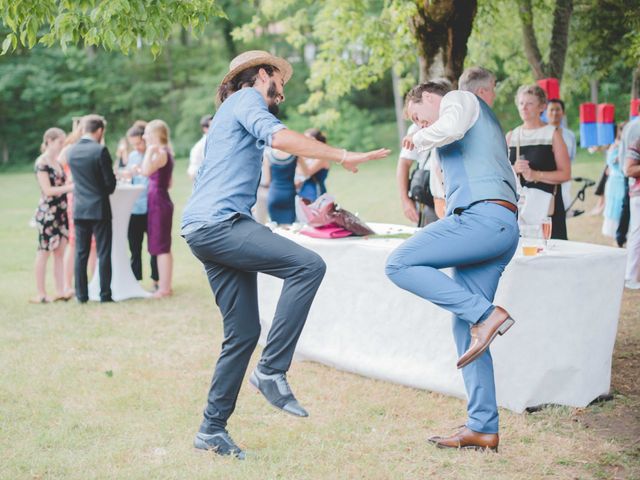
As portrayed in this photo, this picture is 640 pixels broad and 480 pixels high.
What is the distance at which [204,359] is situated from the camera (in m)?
6.52

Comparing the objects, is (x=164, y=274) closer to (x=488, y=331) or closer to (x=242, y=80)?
(x=242, y=80)

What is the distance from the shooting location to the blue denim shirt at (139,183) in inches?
380

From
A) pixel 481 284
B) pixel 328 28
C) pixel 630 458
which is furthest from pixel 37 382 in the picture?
pixel 328 28

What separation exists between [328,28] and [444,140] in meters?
13.0

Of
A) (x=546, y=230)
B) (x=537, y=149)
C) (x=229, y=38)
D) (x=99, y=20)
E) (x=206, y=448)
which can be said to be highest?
(x=229, y=38)

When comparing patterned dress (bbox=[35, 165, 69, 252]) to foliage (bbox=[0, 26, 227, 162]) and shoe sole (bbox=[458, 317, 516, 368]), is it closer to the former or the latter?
shoe sole (bbox=[458, 317, 516, 368])

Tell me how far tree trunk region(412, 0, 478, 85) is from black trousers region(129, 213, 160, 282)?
3.82 metres

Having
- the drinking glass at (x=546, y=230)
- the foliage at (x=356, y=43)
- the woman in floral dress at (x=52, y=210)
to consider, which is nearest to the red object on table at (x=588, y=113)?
the foliage at (x=356, y=43)

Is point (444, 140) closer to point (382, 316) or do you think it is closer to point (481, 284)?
point (481, 284)

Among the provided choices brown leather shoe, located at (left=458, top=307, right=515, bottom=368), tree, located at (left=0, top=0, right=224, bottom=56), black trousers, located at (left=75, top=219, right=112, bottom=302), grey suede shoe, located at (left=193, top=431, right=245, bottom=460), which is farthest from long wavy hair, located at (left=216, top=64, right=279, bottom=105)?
black trousers, located at (left=75, top=219, right=112, bottom=302)

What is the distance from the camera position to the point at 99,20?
5.12m

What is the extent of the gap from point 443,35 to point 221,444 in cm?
486

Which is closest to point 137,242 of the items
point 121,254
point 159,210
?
point 121,254

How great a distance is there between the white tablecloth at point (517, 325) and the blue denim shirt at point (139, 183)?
427 centimetres
